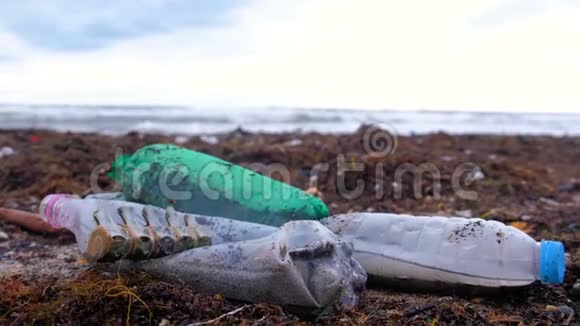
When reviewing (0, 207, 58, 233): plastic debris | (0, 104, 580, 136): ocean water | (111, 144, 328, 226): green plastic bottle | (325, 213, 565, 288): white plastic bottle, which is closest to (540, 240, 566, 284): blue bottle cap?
(325, 213, 565, 288): white plastic bottle

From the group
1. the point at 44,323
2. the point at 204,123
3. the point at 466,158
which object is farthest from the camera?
the point at 204,123

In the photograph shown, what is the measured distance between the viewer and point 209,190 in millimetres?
2281

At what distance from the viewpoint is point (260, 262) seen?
4.86 ft

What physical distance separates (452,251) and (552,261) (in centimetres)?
28

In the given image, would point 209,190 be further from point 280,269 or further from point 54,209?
point 280,269

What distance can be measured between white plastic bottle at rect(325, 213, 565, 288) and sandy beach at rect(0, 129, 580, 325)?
0.21ft

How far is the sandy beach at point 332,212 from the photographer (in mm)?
1456

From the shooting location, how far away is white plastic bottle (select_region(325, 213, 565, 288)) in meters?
1.72

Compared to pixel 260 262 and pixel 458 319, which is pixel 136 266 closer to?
pixel 260 262

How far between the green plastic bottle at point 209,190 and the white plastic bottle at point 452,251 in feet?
0.96

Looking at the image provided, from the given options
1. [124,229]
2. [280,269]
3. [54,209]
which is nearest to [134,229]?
[124,229]

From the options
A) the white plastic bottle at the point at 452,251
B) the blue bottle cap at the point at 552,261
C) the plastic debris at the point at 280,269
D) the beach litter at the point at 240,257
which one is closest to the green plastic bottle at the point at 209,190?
the white plastic bottle at the point at 452,251

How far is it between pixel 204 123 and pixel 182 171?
35.2 ft

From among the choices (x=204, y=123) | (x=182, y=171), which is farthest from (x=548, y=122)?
(x=182, y=171)
